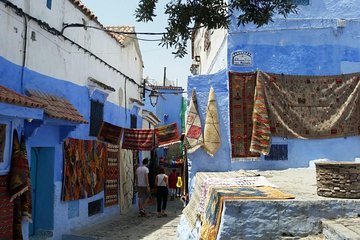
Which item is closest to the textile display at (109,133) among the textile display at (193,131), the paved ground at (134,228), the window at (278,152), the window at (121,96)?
the window at (121,96)

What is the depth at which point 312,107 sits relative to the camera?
928 centimetres

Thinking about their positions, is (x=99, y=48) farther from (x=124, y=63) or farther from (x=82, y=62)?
(x=124, y=63)

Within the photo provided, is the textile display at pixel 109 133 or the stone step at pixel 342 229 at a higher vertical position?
the textile display at pixel 109 133

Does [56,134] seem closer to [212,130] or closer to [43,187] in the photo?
[43,187]

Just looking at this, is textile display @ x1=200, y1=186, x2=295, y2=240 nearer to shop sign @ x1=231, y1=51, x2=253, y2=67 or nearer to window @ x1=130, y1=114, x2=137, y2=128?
shop sign @ x1=231, y1=51, x2=253, y2=67

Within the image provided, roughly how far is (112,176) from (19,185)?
5.78m

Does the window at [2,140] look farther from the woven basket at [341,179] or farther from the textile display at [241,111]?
the textile display at [241,111]

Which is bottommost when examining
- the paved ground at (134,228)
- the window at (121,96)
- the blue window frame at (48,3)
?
the paved ground at (134,228)

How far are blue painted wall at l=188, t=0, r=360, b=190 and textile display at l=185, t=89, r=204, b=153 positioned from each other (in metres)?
0.22

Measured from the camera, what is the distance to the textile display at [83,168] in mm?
8641

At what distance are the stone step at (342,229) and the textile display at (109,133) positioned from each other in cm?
742

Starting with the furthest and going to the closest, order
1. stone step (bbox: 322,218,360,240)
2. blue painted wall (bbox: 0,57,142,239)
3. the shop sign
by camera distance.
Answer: the shop sign → blue painted wall (bbox: 0,57,142,239) → stone step (bbox: 322,218,360,240)

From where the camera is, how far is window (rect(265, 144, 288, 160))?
30.9ft

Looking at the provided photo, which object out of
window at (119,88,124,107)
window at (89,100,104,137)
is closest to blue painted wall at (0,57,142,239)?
window at (89,100,104,137)
